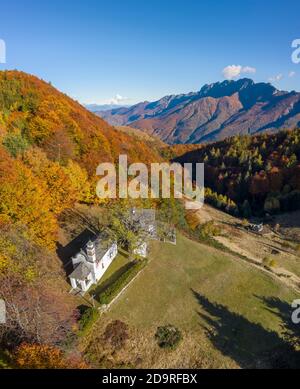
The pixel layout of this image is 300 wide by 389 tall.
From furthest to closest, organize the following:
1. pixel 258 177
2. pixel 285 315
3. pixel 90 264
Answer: pixel 258 177
pixel 285 315
pixel 90 264

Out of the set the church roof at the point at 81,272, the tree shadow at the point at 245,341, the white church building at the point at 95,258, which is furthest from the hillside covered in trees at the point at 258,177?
the church roof at the point at 81,272

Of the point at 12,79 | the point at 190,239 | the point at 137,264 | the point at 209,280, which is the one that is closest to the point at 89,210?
the point at 137,264

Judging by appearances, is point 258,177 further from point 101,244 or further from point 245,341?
point 101,244

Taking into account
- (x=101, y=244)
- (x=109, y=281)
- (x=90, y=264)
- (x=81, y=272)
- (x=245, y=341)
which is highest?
(x=101, y=244)

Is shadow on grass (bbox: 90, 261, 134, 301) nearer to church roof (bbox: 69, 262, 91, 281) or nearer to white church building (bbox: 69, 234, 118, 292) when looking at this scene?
white church building (bbox: 69, 234, 118, 292)

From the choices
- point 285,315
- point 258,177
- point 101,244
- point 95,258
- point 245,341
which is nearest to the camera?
point 245,341

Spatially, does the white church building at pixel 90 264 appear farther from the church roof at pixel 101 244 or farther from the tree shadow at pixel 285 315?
the tree shadow at pixel 285 315

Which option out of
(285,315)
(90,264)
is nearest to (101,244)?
(90,264)
